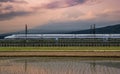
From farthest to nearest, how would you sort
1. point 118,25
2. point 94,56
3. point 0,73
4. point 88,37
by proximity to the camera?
point 118,25, point 88,37, point 94,56, point 0,73

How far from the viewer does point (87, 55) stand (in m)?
26.1

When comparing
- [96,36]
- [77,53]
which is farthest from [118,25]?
[77,53]

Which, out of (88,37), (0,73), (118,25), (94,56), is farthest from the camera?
(118,25)

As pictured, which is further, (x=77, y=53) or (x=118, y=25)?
(x=118, y=25)

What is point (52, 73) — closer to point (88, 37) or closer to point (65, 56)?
point (65, 56)

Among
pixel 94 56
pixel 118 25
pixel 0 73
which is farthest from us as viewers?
pixel 118 25

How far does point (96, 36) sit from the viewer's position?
64.8 m

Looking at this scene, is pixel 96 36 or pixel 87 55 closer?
pixel 87 55

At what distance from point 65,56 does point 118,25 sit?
129391 millimetres

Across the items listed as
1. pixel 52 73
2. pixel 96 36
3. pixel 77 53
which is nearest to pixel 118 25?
pixel 96 36

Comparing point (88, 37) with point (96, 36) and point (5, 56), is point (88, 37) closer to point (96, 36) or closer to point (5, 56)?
point (96, 36)

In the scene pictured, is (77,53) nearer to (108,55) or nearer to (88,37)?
(108,55)

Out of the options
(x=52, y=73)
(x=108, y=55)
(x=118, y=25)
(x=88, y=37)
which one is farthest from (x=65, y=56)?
(x=118, y=25)

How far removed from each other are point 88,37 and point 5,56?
38.8 meters
